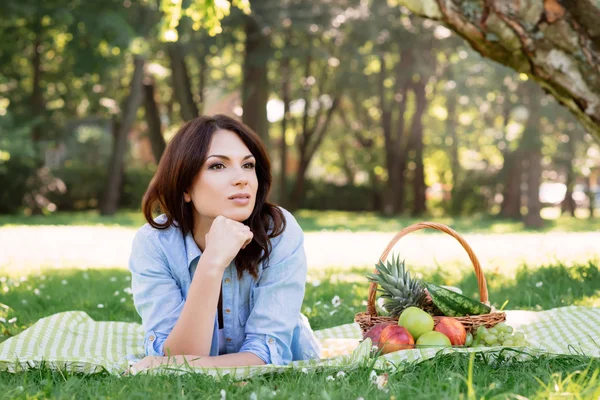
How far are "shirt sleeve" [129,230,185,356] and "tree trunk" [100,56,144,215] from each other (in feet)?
51.5

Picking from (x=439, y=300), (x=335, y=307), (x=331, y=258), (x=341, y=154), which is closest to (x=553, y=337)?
(x=439, y=300)

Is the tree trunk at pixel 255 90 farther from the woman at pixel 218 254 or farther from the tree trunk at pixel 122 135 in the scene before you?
the woman at pixel 218 254

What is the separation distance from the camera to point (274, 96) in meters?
26.8

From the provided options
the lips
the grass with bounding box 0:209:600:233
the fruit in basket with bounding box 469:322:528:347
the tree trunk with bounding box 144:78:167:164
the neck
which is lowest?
the grass with bounding box 0:209:600:233

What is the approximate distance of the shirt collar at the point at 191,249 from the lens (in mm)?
3549

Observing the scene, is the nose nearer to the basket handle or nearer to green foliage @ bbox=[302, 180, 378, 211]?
the basket handle

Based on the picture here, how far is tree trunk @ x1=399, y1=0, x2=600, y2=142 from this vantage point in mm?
5066

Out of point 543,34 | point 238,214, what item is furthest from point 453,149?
point 238,214

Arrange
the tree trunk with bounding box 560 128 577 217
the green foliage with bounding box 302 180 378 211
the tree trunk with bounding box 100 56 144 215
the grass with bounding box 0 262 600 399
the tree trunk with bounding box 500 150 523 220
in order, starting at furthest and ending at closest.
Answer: the green foliage with bounding box 302 180 378 211
the tree trunk with bounding box 500 150 523 220
the tree trunk with bounding box 560 128 577 217
the tree trunk with bounding box 100 56 144 215
the grass with bounding box 0 262 600 399

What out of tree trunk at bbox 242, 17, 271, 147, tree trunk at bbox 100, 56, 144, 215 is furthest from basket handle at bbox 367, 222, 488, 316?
tree trunk at bbox 100, 56, 144, 215

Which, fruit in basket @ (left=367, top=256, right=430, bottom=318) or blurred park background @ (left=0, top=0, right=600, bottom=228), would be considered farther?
blurred park background @ (left=0, top=0, right=600, bottom=228)

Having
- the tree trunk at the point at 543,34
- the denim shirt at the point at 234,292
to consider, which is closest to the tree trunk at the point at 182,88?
the tree trunk at the point at 543,34

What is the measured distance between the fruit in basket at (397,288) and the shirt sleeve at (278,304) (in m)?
0.48

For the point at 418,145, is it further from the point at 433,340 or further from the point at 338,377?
the point at 338,377
